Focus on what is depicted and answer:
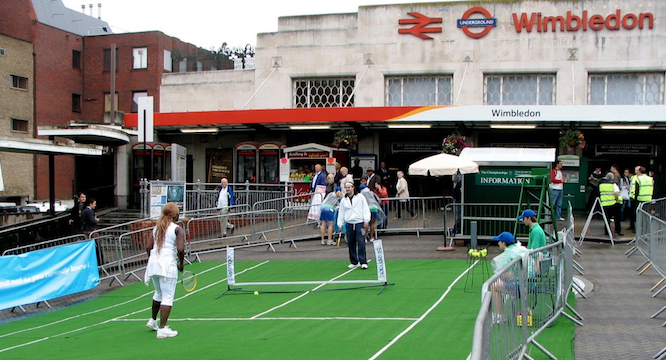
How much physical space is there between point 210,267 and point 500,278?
1087cm

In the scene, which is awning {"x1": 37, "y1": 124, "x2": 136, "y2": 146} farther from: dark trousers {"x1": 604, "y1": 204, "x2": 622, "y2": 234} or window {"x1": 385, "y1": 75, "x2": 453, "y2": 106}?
dark trousers {"x1": 604, "y1": 204, "x2": 622, "y2": 234}

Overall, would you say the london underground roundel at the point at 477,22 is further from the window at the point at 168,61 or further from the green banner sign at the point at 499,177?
the window at the point at 168,61

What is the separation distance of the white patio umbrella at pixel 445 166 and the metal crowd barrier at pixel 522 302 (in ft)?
18.7

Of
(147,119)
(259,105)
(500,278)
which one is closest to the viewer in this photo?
(500,278)

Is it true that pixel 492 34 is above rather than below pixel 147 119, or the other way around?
above

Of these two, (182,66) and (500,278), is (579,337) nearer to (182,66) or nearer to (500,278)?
(500,278)

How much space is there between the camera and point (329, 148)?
27.3m

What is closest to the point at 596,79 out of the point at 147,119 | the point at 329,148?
the point at 329,148

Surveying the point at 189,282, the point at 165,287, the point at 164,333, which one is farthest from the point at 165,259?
the point at 189,282

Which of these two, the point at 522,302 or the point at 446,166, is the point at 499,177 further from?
the point at 522,302

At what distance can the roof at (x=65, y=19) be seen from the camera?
1948 inches

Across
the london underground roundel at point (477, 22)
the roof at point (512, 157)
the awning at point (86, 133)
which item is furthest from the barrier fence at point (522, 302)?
the awning at point (86, 133)

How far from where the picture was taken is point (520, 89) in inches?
1092

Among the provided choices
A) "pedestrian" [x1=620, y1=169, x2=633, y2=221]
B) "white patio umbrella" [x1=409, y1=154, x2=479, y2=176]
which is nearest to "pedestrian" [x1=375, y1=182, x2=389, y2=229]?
"white patio umbrella" [x1=409, y1=154, x2=479, y2=176]
